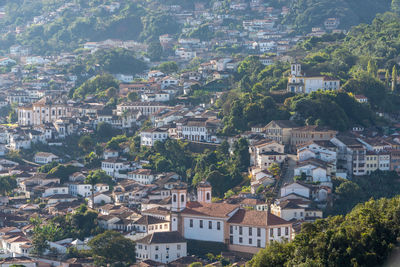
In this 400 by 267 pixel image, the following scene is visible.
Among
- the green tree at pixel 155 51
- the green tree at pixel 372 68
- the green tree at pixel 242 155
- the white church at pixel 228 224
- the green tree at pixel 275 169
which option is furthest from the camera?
the green tree at pixel 155 51

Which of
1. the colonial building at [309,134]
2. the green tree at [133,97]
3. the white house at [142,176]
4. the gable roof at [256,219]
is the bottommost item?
the white house at [142,176]

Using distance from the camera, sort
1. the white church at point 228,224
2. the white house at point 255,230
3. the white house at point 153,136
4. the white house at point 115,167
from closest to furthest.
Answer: the white house at point 255,230
the white church at point 228,224
the white house at point 115,167
the white house at point 153,136

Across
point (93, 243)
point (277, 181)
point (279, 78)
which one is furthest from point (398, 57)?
point (93, 243)

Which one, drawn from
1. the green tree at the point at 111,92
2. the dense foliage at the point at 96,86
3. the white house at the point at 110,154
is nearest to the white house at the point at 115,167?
the white house at the point at 110,154

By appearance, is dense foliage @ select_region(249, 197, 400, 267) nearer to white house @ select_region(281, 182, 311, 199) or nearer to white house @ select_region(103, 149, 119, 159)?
white house @ select_region(281, 182, 311, 199)

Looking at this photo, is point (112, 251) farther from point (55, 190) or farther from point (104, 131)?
point (104, 131)

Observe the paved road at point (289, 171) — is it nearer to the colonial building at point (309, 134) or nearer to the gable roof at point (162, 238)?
the colonial building at point (309, 134)
